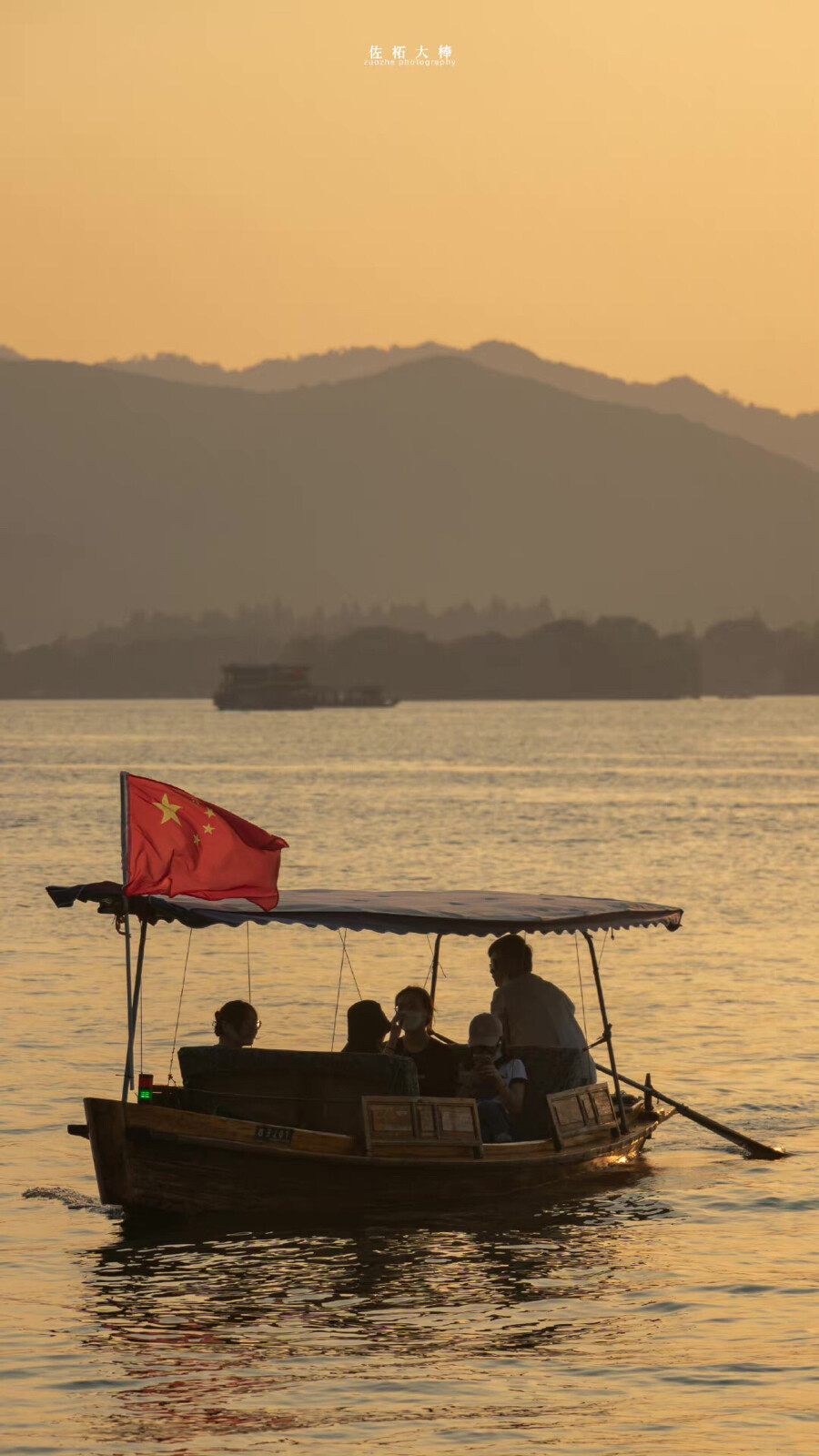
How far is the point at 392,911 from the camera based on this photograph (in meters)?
21.0

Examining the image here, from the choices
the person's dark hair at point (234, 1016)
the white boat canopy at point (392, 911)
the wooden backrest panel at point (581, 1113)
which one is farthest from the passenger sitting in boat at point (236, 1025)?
the wooden backrest panel at point (581, 1113)

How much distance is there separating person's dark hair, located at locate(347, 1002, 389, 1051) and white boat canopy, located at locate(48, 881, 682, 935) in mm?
802

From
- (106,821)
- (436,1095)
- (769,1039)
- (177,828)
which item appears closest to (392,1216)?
(436,1095)

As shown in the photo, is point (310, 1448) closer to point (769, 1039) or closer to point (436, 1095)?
point (436, 1095)

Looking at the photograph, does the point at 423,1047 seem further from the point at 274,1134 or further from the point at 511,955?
the point at 274,1134

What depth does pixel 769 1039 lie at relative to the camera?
112 feet

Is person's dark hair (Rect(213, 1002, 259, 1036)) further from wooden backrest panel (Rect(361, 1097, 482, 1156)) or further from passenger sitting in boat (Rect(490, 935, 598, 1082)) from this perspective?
passenger sitting in boat (Rect(490, 935, 598, 1082))

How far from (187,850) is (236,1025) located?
240 centimetres

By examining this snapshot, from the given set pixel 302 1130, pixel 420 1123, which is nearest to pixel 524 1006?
pixel 420 1123

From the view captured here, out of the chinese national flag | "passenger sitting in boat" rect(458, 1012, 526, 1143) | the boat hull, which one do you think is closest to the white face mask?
"passenger sitting in boat" rect(458, 1012, 526, 1143)

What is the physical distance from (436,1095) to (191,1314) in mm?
4717

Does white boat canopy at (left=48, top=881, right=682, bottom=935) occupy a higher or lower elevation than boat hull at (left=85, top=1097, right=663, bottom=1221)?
higher

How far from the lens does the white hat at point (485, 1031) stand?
2081 cm

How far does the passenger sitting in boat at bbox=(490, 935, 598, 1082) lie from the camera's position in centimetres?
2172
